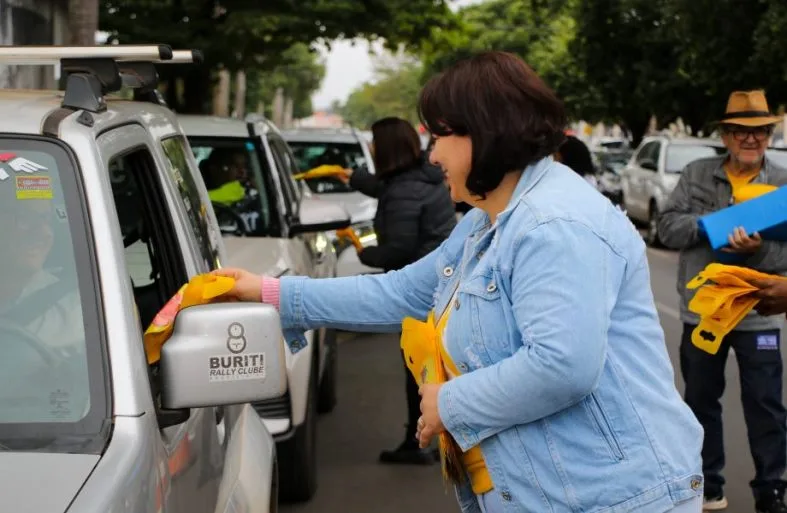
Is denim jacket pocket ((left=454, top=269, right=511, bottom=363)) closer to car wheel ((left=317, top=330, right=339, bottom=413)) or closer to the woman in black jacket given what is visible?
the woman in black jacket

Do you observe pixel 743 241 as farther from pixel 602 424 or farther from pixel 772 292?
pixel 602 424

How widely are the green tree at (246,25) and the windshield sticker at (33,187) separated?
16607 millimetres

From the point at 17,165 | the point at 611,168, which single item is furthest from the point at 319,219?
the point at 611,168

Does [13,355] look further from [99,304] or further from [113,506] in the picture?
[113,506]

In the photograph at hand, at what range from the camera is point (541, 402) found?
7.57ft

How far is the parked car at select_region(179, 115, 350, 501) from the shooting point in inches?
228

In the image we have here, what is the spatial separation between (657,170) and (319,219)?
14.3 m

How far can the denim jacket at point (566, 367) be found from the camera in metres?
2.28

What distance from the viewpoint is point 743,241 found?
4996mm

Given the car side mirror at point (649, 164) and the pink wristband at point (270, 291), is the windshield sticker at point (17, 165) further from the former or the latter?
the car side mirror at point (649, 164)

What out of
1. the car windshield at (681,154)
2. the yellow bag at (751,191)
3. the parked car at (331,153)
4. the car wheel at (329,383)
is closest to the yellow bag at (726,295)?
the yellow bag at (751,191)

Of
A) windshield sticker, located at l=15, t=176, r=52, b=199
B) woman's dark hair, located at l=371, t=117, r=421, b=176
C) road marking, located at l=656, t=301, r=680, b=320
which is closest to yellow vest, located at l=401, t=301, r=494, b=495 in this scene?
windshield sticker, located at l=15, t=176, r=52, b=199

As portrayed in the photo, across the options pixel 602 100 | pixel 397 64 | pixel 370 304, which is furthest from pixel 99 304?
pixel 397 64

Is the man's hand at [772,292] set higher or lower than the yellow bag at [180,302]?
lower
